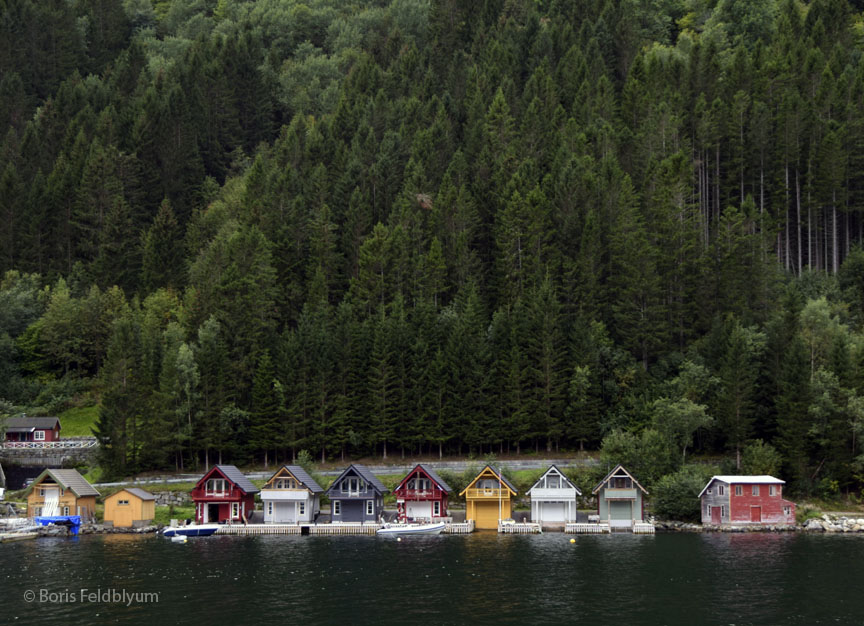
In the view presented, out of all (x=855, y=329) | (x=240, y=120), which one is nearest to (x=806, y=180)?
(x=855, y=329)

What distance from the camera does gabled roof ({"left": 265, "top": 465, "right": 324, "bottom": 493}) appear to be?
105 m

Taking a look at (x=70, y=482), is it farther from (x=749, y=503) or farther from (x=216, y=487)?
(x=749, y=503)

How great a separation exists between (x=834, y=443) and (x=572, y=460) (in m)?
29.1

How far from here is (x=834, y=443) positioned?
346 ft

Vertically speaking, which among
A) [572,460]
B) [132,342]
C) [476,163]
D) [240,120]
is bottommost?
[572,460]

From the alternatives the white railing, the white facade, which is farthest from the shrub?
the white railing

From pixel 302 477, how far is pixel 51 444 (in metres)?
39.8

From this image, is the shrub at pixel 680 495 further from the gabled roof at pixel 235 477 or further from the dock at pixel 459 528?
the gabled roof at pixel 235 477

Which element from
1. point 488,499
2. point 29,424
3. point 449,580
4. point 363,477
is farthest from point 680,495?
point 29,424

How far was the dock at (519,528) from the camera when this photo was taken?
101 m

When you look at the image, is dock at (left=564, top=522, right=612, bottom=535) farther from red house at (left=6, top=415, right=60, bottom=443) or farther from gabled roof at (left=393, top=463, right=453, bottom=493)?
red house at (left=6, top=415, right=60, bottom=443)

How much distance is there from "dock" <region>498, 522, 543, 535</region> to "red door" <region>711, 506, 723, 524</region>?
17743 millimetres

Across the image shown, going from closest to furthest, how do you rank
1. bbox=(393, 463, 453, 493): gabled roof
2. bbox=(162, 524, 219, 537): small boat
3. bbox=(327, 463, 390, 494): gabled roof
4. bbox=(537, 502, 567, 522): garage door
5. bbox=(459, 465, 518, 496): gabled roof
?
bbox=(162, 524, 219, 537): small boat
bbox=(459, 465, 518, 496): gabled roof
bbox=(537, 502, 567, 522): garage door
bbox=(393, 463, 453, 493): gabled roof
bbox=(327, 463, 390, 494): gabled roof

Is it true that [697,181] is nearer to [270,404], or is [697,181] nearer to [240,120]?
[270,404]
